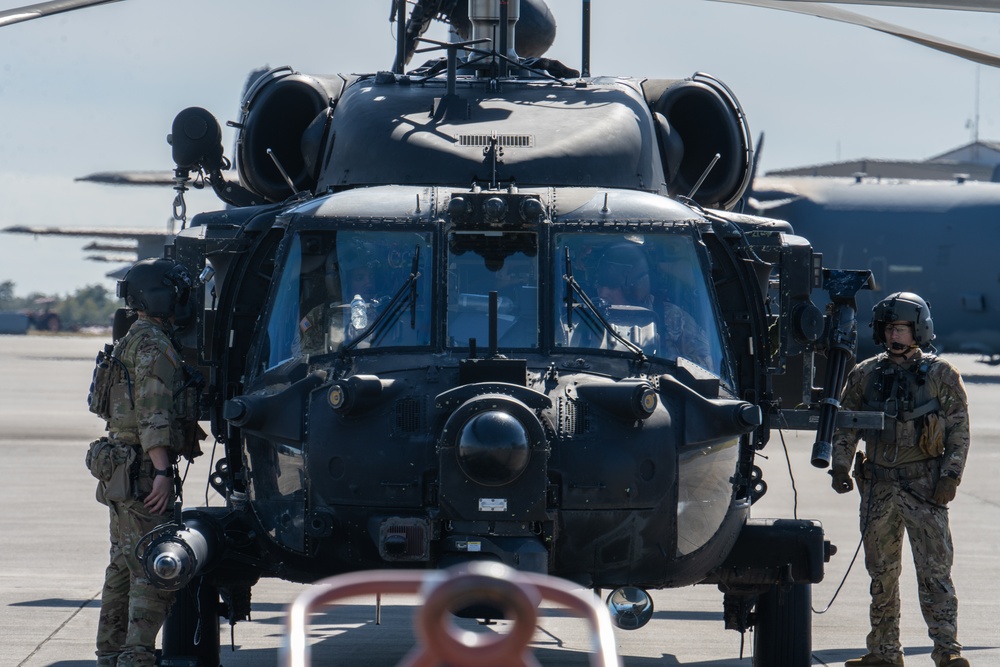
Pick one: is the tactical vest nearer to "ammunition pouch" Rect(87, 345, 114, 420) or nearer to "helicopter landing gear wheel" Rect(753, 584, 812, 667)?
"helicopter landing gear wheel" Rect(753, 584, 812, 667)

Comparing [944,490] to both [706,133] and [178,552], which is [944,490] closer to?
[706,133]

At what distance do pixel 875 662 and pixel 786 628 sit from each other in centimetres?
99

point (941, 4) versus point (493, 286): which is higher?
point (941, 4)

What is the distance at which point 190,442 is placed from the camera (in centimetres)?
663

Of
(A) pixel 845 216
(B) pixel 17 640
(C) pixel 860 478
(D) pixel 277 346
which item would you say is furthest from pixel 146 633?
(A) pixel 845 216

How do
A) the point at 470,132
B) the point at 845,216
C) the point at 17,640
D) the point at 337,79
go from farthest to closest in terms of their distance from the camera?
the point at 845,216, the point at 337,79, the point at 17,640, the point at 470,132

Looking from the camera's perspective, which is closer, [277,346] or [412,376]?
[412,376]

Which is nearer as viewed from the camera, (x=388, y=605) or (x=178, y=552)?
(x=178, y=552)

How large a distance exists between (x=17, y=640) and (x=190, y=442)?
2.04m

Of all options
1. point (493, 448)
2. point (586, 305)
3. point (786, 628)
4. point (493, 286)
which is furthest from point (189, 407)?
point (786, 628)

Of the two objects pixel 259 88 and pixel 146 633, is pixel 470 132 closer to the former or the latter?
pixel 259 88

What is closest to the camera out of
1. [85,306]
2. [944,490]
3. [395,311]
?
[395,311]

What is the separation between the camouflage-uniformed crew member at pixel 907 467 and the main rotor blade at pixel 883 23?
1652mm

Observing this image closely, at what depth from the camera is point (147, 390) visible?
6.43 meters
